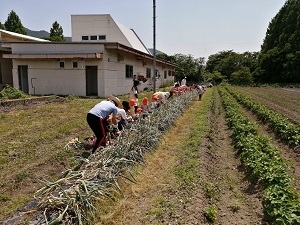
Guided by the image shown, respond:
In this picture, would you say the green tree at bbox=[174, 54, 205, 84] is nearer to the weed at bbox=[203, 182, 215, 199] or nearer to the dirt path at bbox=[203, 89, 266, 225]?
the dirt path at bbox=[203, 89, 266, 225]

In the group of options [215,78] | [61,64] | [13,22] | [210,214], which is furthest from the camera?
[215,78]

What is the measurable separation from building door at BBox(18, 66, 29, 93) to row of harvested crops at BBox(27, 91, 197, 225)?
1263 centimetres

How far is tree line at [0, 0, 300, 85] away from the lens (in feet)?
148

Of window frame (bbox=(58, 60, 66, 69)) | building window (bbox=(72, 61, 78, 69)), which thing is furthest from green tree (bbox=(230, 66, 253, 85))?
window frame (bbox=(58, 60, 66, 69))

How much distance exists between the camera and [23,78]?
1622 cm

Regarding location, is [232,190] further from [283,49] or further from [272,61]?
[283,49]

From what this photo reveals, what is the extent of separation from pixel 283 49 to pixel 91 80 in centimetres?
4378

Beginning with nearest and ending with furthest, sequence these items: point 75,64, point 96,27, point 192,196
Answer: point 192,196 < point 75,64 < point 96,27

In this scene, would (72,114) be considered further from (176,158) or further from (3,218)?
(3,218)

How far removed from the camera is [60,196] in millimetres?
3219

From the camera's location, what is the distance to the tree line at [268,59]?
45062 millimetres

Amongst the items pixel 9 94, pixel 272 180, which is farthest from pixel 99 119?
pixel 9 94

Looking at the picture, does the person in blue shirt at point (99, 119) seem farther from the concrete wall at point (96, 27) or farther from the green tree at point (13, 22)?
the green tree at point (13, 22)

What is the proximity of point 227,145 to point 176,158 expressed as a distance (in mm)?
1965
